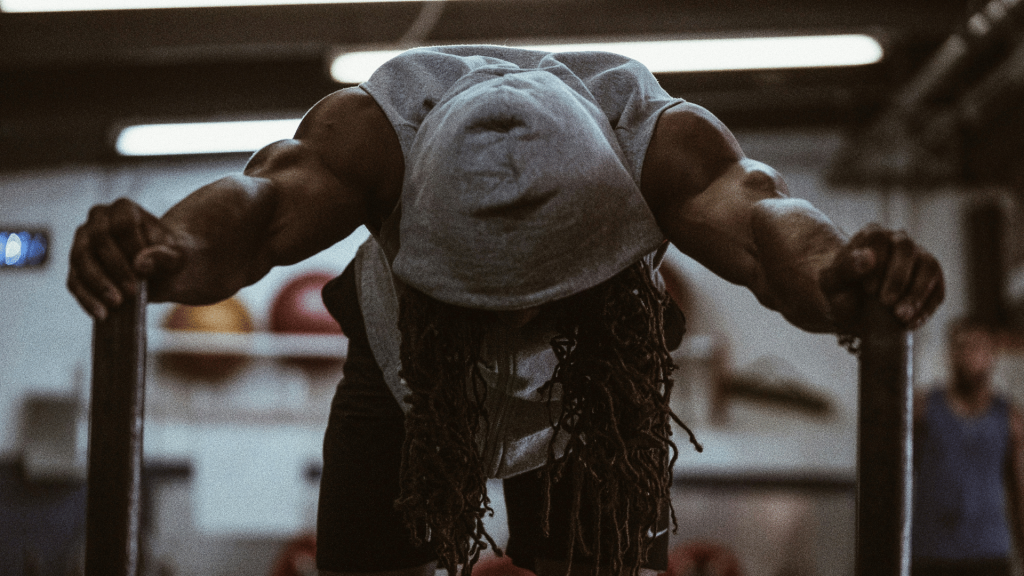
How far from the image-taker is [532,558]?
137cm

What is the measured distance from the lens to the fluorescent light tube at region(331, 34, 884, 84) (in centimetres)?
365

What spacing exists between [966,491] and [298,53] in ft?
12.5

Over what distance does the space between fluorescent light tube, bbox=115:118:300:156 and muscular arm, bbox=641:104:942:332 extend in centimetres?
403

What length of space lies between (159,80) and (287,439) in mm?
2072

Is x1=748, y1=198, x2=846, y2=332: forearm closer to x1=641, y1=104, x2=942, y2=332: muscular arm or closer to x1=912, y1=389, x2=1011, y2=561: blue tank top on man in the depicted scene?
x1=641, y1=104, x2=942, y2=332: muscular arm

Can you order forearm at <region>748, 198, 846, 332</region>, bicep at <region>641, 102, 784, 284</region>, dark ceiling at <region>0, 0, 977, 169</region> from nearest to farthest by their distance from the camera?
1. forearm at <region>748, 198, 846, 332</region>
2. bicep at <region>641, 102, 784, 284</region>
3. dark ceiling at <region>0, 0, 977, 169</region>

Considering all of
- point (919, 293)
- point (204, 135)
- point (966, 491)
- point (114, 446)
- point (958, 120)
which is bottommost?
point (966, 491)

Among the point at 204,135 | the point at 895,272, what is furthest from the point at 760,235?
the point at 204,135

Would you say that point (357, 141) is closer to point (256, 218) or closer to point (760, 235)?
point (256, 218)

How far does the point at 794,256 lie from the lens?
0.91 metres

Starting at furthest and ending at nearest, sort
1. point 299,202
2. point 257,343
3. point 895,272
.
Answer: point 257,343 → point 299,202 → point 895,272

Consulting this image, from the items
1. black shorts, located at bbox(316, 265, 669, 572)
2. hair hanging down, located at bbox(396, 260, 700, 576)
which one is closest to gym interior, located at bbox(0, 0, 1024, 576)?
black shorts, located at bbox(316, 265, 669, 572)

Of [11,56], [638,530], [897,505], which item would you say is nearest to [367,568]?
[638,530]

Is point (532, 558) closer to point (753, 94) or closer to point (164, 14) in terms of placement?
point (164, 14)
